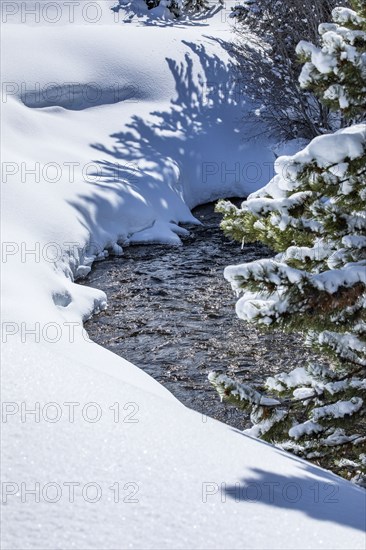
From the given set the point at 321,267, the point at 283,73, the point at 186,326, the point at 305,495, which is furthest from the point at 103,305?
the point at 283,73

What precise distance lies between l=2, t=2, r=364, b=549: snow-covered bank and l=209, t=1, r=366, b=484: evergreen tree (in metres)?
0.77

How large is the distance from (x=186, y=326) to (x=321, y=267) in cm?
565

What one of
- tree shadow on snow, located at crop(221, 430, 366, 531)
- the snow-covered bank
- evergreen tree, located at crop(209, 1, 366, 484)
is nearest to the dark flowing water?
the snow-covered bank

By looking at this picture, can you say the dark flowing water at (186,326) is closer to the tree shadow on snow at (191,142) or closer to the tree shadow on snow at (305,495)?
the tree shadow on snow at (191,142)

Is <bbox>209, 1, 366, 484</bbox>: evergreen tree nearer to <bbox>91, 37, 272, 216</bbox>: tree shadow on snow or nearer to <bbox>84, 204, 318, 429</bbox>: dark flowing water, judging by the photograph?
<bbox>84, 204, 318, 429</bbox>: dark flowing water

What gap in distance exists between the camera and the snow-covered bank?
11.5 ft

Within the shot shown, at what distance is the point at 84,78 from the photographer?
1855 centimetres

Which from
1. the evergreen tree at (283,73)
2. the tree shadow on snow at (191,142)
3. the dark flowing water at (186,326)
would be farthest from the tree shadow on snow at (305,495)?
the evergreen tree at (283,73)

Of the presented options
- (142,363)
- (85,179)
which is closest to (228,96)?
(85,179)

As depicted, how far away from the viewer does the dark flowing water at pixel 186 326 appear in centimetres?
926

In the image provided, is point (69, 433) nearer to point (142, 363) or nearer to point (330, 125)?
point (142, 363)

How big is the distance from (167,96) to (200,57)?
6.24 feet

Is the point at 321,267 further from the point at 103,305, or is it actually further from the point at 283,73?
the point at 283,73

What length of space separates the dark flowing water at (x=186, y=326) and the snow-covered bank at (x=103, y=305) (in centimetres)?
49
